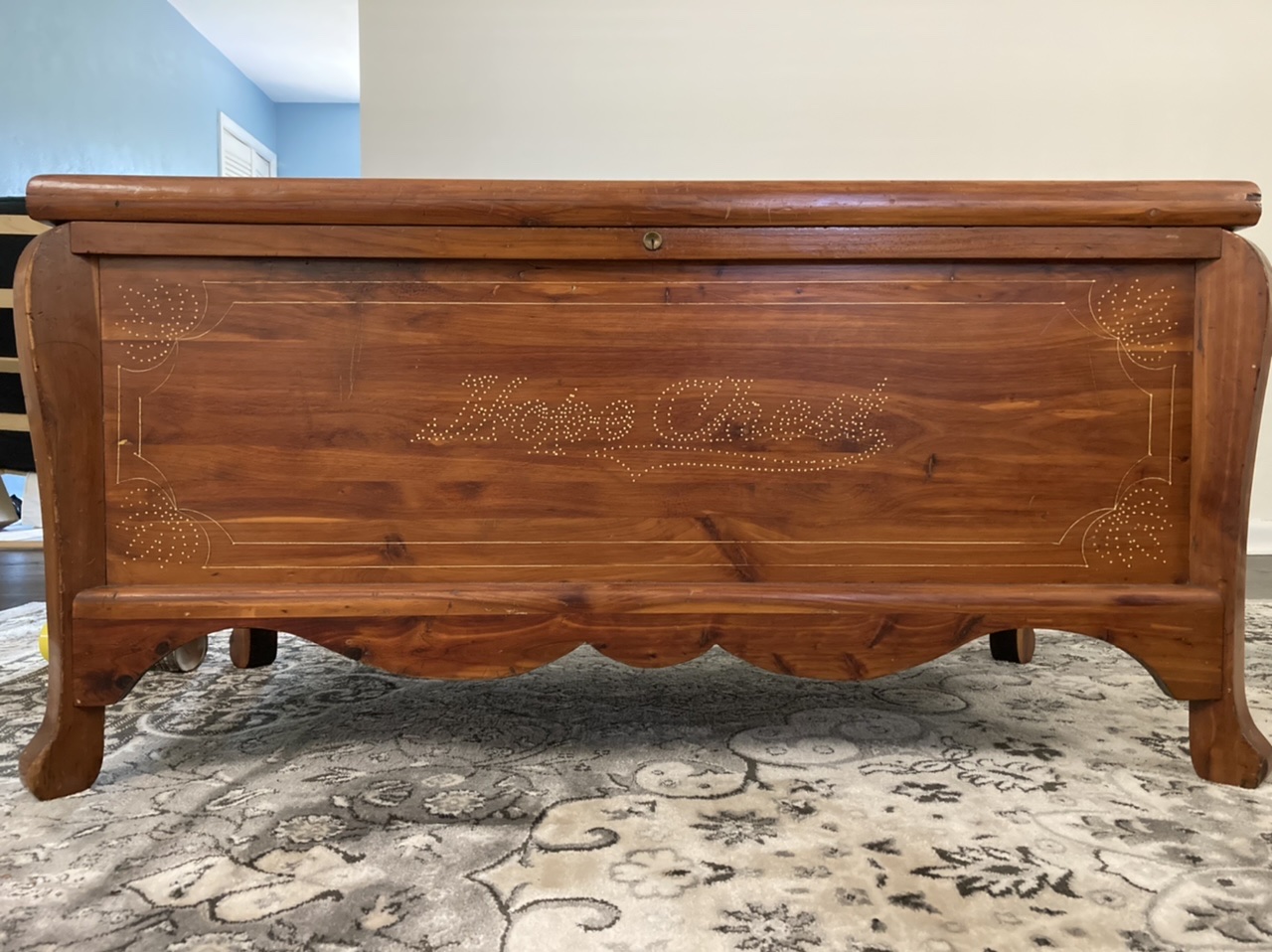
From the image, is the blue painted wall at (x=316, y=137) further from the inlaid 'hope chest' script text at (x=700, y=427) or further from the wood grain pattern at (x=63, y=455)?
the inlaid 'hope chest' script text at (x=700, y=427)

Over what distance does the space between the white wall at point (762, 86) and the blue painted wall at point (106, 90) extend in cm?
237

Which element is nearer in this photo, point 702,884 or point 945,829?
point 702,884

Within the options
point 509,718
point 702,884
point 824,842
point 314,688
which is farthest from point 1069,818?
point 314,688

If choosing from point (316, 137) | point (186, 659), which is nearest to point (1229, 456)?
point (186, 659)

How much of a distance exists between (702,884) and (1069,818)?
476mm

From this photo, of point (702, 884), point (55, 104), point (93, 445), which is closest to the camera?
point (702, 884)

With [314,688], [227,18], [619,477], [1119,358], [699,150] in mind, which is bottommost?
[314,688]

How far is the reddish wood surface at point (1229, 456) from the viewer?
1.12 meters

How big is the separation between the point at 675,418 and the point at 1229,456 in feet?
2.33

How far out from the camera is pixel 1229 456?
3.72ft

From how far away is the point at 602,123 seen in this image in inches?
119

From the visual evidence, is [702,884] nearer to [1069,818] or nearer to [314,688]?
[1069,818]

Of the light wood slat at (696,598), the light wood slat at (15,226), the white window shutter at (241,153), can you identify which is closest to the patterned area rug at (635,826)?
the light wood slat at (696,598)

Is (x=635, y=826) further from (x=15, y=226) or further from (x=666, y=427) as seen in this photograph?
(x=15, y=226)
